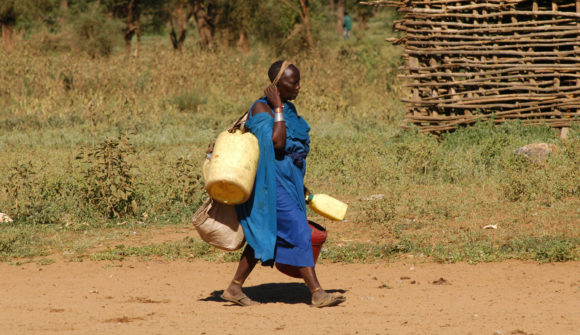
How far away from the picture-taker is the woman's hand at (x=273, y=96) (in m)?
4.53

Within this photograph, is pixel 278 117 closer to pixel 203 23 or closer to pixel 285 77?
pixel 285 77

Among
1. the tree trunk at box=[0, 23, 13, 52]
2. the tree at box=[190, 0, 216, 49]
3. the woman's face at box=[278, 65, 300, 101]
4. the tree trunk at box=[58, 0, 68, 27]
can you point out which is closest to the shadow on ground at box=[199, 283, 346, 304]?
the woman's face at box=[278, 65, 300, 101]

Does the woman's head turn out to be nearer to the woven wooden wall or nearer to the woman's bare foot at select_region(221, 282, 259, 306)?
the woman's bare foot at select_region(221, 282, 259, 306)

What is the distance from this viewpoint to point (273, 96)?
14.9ft

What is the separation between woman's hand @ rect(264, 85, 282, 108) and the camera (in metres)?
4.53

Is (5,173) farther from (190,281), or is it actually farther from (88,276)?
(190,281)

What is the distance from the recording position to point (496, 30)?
10.6 m

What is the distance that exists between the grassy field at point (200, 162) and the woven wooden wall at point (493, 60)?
429 mm

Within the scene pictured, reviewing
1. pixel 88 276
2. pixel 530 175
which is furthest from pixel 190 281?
pixel 530 175

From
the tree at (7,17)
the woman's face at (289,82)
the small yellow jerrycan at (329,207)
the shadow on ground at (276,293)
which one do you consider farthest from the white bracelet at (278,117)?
the tree at (7,17)

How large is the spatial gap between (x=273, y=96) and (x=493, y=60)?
7011 mm

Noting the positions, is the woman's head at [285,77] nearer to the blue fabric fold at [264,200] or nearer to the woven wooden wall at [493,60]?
the blue fabric fold at [264,200]

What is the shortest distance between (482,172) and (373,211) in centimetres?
230

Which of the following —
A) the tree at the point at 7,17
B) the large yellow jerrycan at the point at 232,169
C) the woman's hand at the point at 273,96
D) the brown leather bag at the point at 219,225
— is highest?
the tree at the point at 7,17
